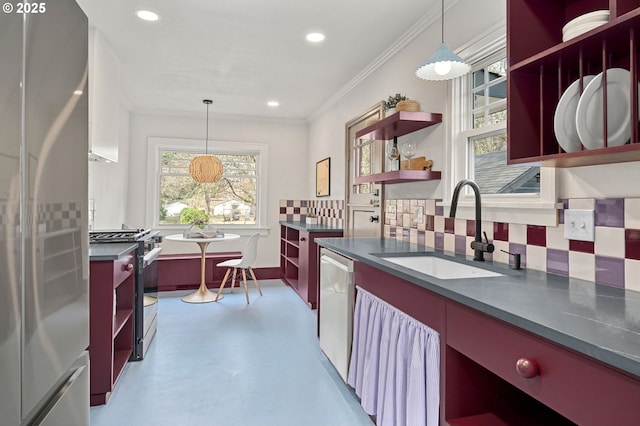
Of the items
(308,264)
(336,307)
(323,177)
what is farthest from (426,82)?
(323,177)

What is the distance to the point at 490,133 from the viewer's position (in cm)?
215

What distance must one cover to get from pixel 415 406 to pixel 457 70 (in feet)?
5.45

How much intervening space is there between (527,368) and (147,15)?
305 cm

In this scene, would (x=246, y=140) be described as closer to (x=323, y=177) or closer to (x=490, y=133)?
(x=323, y=177)

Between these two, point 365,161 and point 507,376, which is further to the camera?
point 365,161

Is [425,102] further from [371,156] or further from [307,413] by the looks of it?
[307,413]

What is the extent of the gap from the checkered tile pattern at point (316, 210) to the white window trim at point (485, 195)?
81.7 inches

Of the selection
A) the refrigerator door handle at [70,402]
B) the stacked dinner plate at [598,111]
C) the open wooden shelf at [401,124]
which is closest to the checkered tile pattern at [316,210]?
the open wooden shelf at [401,124]

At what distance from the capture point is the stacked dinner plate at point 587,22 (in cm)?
125

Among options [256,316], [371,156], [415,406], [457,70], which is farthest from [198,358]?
[457,70]

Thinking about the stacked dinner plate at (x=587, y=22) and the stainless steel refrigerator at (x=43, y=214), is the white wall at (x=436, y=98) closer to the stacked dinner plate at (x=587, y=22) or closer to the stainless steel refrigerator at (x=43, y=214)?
the stacked dinner plate at (x=587, y=22)

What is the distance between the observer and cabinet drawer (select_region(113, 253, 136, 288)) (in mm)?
2307

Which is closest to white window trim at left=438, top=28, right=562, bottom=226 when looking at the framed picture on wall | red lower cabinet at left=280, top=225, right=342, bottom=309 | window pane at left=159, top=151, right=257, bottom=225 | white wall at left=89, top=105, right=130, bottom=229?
red lower cabinet at left=280, top=225, right=342, bottom=309

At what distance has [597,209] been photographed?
57.8 inches
